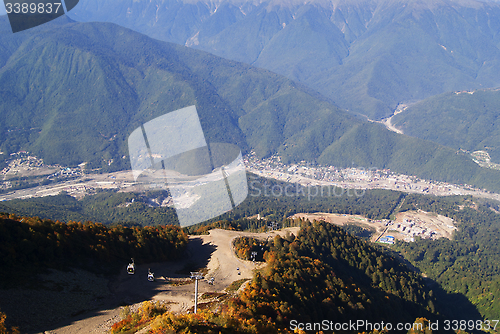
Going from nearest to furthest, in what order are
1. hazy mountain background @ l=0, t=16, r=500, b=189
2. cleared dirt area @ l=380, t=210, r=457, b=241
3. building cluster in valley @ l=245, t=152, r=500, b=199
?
cleared dirt area @ l=380, t=210, r=457, b=241 → building cluster in valley @ l=245, t=152, r=500, b=199 → hazy mountain background @ l=0, t=16, r=500, b=189

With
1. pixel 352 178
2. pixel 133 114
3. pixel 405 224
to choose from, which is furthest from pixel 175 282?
pixel 133 114

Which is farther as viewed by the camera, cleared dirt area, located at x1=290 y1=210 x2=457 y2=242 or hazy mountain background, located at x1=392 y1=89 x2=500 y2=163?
hazy mountain background, located at x1=392 y1=89 x2=500 y2=163

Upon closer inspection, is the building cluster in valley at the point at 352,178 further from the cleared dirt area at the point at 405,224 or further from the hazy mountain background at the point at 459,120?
the hazy mountain background at the point at 459,120

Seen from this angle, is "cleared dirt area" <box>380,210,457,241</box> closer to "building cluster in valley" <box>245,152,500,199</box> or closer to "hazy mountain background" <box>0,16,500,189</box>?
"building cluster in valley" <box>245,152,500,199</box>

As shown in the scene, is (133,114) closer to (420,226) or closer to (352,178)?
(352,178)

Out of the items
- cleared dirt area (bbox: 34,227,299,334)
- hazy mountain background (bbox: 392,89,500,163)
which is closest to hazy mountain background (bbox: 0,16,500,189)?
hazy mountain background (bbox: 392,89,500,163)

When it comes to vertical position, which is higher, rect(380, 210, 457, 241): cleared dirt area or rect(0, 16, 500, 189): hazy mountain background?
rect(0, 16, 500, 189): hazy mountain background

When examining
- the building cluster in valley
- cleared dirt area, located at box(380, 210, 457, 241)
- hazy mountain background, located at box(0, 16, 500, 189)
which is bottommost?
the building cluster in valley
